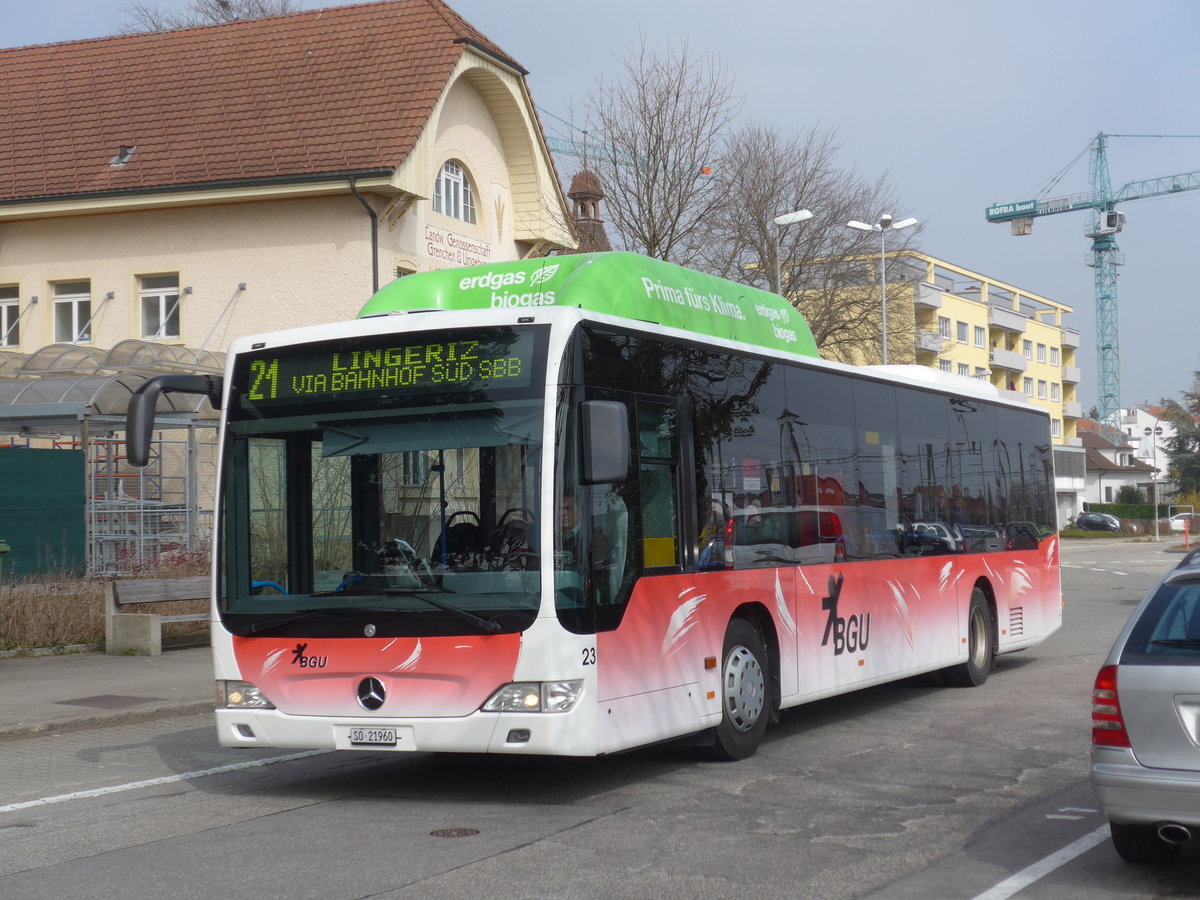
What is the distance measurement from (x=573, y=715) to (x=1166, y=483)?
363 ft

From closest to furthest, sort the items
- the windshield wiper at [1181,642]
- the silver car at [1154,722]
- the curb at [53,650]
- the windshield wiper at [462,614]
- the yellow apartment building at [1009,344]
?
the silver car at [1154,722], the windshield wiper at [1181,642], the windshield wiper at [462,614], the curb at [53,650], the yellow apartment building at [1009,344]

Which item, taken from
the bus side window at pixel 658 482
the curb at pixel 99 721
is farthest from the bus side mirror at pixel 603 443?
the curb at pixel 99 721

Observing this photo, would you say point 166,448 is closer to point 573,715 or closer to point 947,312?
point 573,715

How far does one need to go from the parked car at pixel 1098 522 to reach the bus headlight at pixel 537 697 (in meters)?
79.2

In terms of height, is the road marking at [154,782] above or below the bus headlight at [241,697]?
below

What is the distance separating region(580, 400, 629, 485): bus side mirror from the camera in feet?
25.6

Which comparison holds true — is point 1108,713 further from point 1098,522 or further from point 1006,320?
point 1006,320

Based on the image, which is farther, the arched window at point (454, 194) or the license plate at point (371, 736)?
the arched window at point (454, 194)

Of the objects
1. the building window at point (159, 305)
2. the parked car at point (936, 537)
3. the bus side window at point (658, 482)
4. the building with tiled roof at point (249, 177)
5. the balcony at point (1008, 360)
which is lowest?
the parked car at point (936, 537)

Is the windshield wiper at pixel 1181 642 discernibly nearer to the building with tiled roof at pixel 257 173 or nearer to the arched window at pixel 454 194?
the building with tiled roof at pixel 257 173

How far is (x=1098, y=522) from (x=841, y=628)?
7716 centimetres

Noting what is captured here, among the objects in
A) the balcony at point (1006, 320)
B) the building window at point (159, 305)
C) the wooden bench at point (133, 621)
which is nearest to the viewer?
the wooden bench at point (133, 621)

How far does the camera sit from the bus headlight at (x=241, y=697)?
860 centimetres

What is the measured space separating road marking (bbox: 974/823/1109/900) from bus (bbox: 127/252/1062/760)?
96.0 inches
